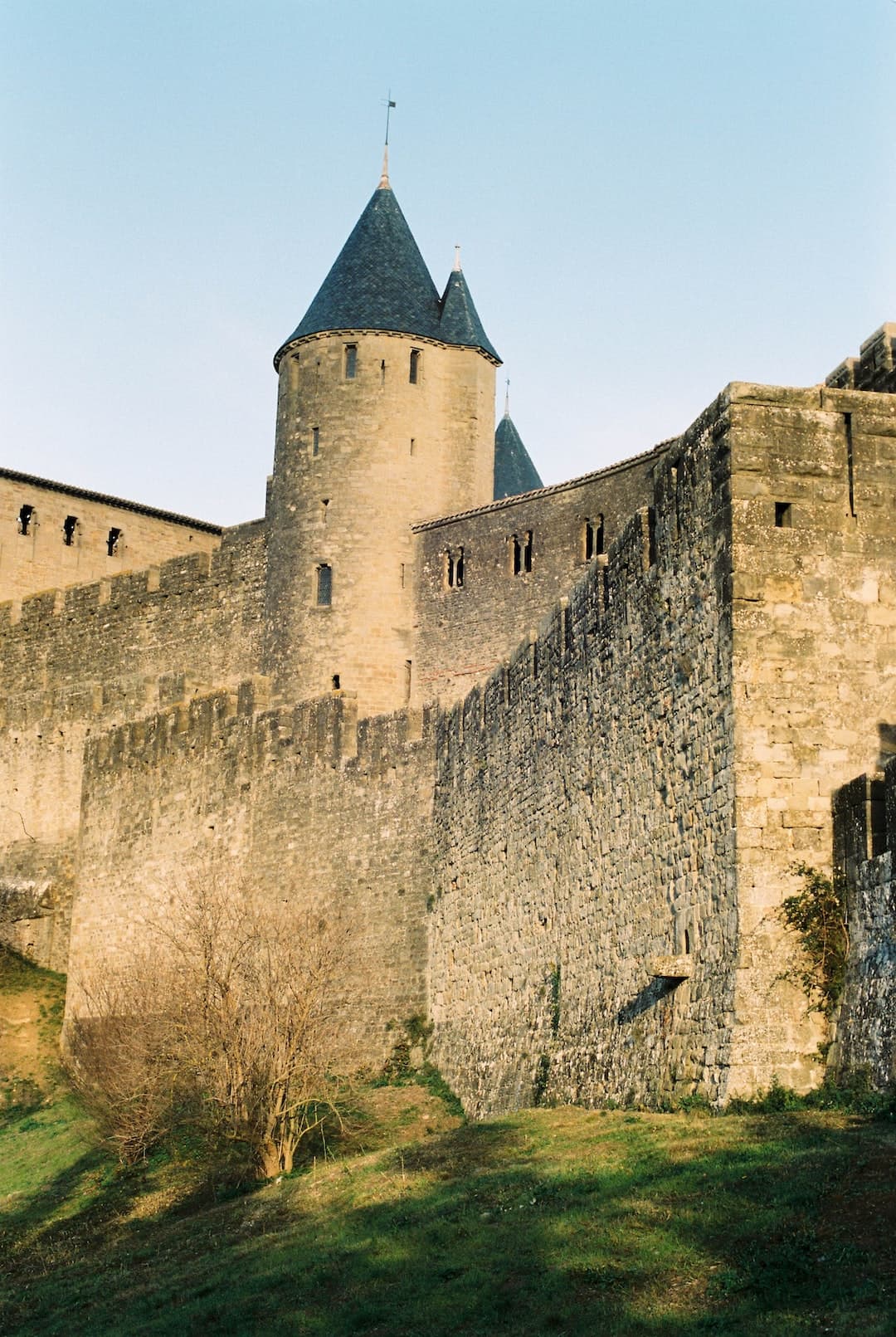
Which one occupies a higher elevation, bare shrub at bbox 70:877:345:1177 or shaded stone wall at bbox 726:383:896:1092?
shaded stone wall at bbox 726:383:896:1092

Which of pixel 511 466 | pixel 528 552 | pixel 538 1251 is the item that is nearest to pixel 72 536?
pixel 511 466

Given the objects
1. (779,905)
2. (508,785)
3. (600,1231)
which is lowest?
(600,1231)

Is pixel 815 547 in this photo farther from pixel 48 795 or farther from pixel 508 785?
pixel 48 795

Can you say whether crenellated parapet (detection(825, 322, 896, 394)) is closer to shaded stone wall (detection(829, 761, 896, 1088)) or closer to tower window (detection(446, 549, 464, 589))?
shaded stone wall (detection(829, 761, 896, 1088))

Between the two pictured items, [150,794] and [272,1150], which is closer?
[272,1150]

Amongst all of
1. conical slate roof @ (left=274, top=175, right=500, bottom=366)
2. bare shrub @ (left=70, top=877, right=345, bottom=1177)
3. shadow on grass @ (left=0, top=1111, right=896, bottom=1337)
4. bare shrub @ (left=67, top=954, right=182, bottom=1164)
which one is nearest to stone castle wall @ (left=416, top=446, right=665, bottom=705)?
conical slate roof @ (left=274, top=175, right=500, bottom=366)

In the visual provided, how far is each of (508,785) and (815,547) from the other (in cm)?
878

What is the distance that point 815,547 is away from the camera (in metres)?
13.6

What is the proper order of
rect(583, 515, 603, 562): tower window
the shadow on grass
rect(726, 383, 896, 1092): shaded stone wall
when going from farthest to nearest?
rect(583, 515, 603, 562): tower window
rect(726, 383, 896, 1092): shaded stone wall
the shadow on grass

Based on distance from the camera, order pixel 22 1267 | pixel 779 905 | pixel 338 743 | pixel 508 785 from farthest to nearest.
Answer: pixel 338 743 → pixel 508 785 → pixel 22 1267 → pixel 779 905

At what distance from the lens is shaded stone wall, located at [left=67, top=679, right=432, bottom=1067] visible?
2636cm

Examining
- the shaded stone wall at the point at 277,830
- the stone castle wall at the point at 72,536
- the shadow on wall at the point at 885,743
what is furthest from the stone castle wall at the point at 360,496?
the shadow on wall at the point at 885,743

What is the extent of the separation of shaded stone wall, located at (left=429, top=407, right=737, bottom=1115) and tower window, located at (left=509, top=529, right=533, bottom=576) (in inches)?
467

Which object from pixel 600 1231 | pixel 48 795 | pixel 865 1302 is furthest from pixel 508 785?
pixel 48 795
